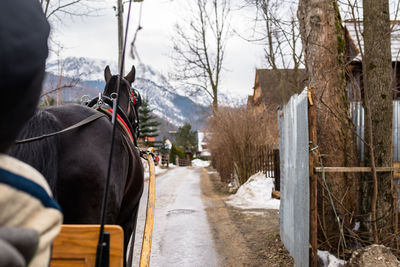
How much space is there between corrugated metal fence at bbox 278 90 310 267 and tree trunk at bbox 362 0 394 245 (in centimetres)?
82

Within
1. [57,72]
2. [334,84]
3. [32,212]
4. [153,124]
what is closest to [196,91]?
[57,72]

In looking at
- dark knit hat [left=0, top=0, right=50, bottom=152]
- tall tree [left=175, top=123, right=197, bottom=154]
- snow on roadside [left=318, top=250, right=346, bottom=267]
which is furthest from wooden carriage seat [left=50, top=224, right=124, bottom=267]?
tall tree [left=175, top=123, right=197, bottom=154]

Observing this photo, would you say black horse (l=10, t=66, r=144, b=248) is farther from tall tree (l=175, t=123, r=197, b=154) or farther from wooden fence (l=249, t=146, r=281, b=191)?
tall tree (l=175, t=123, r=197, b=154)

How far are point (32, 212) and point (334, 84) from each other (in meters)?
5.00

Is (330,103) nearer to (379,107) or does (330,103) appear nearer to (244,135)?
(379,107)

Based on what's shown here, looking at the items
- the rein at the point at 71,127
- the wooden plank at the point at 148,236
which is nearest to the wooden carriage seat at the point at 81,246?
the rein at the point at 71,127

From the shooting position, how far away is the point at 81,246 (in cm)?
148

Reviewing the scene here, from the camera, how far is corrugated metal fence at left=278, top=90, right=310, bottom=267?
169 inches

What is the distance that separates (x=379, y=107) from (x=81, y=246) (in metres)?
4.29

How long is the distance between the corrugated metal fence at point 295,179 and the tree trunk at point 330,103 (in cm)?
37

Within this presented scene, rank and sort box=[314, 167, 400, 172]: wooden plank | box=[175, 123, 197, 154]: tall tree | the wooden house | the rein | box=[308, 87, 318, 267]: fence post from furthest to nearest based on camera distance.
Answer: box=[175, 123, 197, 154]: tall tree
the wooden house
box=[314, 167, 400, 172]: wooden plank
box=[308, 87, 318, 267]: fence post
the rein

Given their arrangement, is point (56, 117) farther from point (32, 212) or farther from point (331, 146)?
point (331, 146)

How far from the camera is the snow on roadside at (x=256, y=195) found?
10875 millimetres

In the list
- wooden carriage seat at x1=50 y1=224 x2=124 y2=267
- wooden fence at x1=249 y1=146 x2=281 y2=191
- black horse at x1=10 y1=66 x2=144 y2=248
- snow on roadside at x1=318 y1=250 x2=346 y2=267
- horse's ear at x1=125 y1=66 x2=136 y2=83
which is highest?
horse's ear at x1=125 y1=66 x2=136 y2=83
